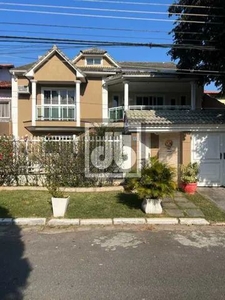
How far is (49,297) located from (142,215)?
4.36m

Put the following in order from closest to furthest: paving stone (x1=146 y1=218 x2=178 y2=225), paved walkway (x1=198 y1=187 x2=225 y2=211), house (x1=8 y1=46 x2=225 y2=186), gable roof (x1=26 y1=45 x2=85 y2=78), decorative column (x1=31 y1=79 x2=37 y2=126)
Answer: paving stone (x1=146 y1=218 x2=178 y2=225) < paved walkway (x1=198 y1=187 x2=225 y2=211) < house (x1=8 y1=46 x2=225 y2=186) < gable roof (x1=26 y1=45 x2=85 y2=78) < decorative column (x1=31 y1=79 x2=37 y2=126)

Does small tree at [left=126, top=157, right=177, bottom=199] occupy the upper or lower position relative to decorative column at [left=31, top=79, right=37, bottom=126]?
lower

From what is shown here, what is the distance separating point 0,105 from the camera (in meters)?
22.6

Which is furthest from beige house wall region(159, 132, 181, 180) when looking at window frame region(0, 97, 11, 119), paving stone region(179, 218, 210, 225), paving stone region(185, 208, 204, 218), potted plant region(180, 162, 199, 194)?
window frame region(0, 97, 11, 119)

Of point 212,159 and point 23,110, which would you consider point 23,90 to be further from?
point 212,159

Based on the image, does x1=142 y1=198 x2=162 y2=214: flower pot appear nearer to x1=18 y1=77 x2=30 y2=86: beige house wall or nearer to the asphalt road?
the asphalt road

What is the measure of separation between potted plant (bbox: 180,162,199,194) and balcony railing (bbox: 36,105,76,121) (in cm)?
1082

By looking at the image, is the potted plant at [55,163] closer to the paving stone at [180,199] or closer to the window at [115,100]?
the paving stone at [180,199]

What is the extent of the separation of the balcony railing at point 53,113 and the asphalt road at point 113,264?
14015 millimetres

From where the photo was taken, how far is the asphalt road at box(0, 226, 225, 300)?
3975 mm

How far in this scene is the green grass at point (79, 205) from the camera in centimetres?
796

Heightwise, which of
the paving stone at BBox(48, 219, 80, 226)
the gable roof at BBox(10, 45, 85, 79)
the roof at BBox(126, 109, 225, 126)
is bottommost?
the paving stone at BBox(48, 219, 80, 226)

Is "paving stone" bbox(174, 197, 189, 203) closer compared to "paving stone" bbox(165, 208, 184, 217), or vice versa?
"paving stone" bbox(165, 208, 184, 217)

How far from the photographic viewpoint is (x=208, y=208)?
8.75 m
